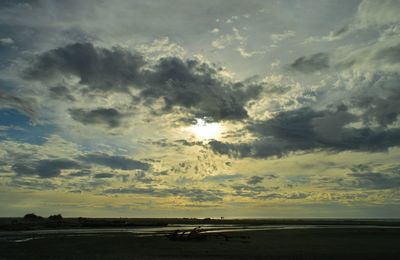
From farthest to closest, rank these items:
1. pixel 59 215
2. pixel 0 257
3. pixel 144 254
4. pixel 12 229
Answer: pixel 59 215 < pixel 12 229 < pixel 144 254 < pixel 0 257

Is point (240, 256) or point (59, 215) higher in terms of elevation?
point (59, 215)

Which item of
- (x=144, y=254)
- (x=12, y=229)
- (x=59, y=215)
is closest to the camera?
(x=144, y=254)

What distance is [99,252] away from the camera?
41156 mm

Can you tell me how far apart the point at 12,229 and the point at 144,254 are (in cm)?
5468

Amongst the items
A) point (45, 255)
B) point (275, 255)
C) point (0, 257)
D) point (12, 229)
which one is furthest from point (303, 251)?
point (12, 229)

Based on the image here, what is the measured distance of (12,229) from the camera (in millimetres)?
84250

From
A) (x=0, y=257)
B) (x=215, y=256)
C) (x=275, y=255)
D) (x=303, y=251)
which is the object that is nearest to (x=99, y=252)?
(x=0, y=257)

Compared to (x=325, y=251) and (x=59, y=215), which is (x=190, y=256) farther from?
(x=59, y=215)

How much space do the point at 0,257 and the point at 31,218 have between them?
408 feet

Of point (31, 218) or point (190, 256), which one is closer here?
point (190, 256)

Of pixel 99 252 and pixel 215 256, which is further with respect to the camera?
pixel 99 252

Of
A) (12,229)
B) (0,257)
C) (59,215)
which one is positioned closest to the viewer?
(0,257)

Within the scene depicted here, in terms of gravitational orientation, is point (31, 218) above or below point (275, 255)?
above

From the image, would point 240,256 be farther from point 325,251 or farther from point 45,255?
point 45,255
